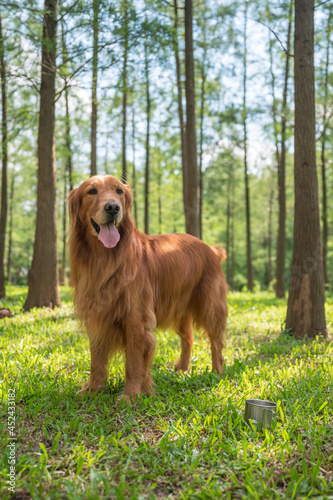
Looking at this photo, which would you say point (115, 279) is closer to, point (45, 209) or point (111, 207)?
point (111, 207)

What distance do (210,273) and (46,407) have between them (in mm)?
2187

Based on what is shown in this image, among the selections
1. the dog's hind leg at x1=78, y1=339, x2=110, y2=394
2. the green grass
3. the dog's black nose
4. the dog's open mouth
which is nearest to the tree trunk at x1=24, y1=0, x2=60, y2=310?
the green grass

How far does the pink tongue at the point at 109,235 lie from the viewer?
318 centimetres

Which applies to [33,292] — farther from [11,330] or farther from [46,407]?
[46,407]

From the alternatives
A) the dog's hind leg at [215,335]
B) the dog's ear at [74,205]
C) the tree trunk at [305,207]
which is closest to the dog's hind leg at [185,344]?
the dog's hind leg at [215,335]

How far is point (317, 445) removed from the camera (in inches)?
103

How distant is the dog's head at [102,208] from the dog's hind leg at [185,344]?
1695 millimetres

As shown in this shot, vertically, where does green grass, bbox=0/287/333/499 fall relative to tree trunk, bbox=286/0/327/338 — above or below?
below

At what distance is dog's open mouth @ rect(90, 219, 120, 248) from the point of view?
3179 millimetres

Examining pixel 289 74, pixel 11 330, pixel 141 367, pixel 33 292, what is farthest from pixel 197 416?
pixel 289 74

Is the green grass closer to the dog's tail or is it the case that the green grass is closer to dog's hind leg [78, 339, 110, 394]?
dog's hind leg [78, 339, 110, 394]

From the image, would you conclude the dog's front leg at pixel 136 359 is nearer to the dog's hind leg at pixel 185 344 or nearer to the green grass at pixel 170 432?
the green grass at pixel 170 432

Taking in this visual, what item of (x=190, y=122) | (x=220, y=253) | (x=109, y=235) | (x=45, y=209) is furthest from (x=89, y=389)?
(x=190, y=122)

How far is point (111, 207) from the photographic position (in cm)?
312
